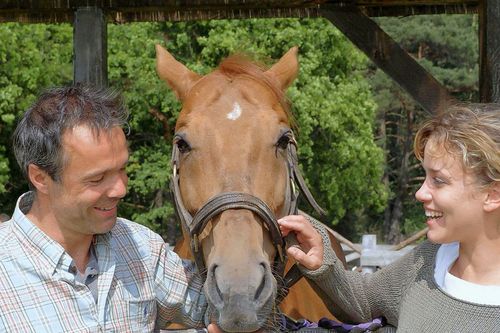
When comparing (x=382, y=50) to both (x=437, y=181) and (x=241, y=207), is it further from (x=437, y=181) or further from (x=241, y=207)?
(x=437, y=181)

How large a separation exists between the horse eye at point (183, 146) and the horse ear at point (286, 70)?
0.57 metres

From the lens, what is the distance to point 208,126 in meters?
2.59

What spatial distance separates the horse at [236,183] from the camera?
83.8 inches

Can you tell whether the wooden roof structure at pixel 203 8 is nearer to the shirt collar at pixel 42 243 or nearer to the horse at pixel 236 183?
the horse at pixel 236 183

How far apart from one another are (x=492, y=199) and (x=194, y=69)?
1249 cm

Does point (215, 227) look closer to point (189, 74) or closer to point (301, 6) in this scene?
point (189, 74)

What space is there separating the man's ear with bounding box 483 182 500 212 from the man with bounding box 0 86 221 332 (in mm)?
960

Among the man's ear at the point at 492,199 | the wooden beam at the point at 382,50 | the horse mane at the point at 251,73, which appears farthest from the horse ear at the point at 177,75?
the wooden beam at the point at 382,50

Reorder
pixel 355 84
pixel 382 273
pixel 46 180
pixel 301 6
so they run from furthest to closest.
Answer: pixel 355 84 < pixel 301 6 < pixel 382 273 < pixel 46 180

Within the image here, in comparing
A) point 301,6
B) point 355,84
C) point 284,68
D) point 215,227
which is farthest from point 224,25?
point 215,227

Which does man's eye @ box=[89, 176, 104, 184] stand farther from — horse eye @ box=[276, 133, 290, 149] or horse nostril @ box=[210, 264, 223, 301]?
horse eye @ box=[276, 133, 290, 149]

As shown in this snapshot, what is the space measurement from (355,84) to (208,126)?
48.7ft

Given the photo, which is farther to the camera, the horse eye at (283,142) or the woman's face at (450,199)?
the horse eye at (283,142)

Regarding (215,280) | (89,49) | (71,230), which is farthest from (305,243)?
(89,49)
